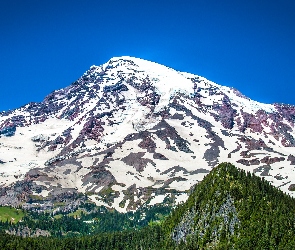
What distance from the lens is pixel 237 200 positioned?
170m

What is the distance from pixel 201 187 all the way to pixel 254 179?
923 inches

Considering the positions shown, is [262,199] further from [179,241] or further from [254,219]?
[179,241]

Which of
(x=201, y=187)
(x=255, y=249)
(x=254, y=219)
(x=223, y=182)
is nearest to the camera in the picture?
(x=255, y=249)

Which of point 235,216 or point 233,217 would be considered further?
point 233,217

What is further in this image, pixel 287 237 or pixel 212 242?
pixel 212 242

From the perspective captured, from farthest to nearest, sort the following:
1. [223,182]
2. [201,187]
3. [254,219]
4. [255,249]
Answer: [201,187]
[223,182]
[254,219]
[255,249]

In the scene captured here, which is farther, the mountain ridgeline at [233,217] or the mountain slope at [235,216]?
the mountain ridgeline at [233,217]

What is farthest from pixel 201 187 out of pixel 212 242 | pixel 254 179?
pixel 212 242

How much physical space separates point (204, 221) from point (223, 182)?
18425 mm

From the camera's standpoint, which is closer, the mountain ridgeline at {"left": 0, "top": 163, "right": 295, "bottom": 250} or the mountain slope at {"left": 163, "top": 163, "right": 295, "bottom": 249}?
the mountain slope at {"left": 163, "top": 163, "right": 295, "bottom": 249}

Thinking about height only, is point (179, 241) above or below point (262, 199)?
below

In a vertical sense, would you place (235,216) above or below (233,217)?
above

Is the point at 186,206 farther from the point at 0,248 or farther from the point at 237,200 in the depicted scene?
the point at 0,248

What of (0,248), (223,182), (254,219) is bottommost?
(0,248)
